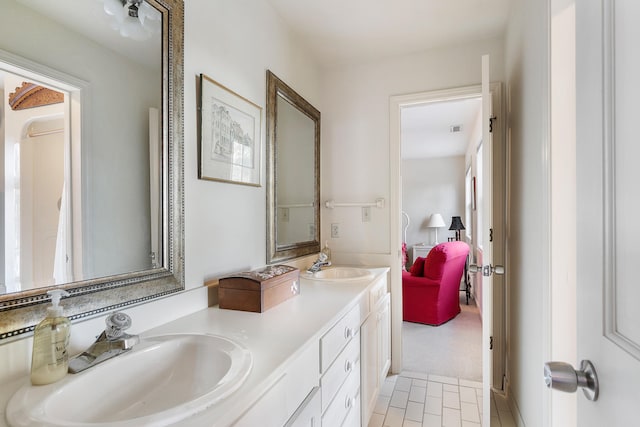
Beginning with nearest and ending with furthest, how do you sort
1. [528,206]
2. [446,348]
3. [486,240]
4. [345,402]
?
[345,402] → [528,206] → [486,240] → [446,348]

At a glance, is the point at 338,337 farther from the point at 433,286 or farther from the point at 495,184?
the point at 433,286

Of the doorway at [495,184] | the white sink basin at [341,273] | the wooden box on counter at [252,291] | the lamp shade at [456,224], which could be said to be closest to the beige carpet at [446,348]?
the doorway at [495,184]

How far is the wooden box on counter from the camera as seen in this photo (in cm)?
134

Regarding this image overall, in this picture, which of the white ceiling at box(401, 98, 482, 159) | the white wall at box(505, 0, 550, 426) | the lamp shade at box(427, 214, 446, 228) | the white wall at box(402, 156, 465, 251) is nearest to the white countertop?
the white wall at box(505, 0, 550, 426)

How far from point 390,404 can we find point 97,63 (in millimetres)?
2357

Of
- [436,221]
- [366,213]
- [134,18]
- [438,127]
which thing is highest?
[438,127]

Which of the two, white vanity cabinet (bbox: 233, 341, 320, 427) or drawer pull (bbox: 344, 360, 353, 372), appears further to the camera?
drawer pull (bbox: 344, 360, 353, 372)

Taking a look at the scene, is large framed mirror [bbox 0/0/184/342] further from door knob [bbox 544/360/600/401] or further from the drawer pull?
door knob [bbox 544/360/600/401]

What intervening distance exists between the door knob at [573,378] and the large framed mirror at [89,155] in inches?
44.4

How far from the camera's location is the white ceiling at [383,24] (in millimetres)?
1976

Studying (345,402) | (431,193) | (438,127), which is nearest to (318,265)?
(345,402)

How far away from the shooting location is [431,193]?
6352mm

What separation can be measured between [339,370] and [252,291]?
1.64 ft

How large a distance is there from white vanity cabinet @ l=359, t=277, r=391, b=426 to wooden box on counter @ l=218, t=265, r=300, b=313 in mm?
593
